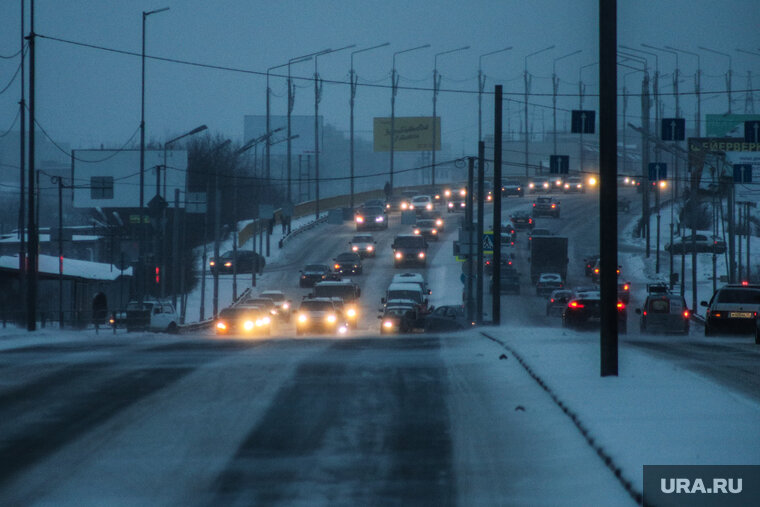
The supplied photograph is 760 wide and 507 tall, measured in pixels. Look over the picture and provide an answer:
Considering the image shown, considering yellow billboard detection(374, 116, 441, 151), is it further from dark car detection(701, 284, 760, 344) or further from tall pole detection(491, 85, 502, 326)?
dark car detection(701, 284, 760, 344)

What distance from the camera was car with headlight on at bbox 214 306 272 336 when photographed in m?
40.4

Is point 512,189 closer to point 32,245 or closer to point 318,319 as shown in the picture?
point 318,319

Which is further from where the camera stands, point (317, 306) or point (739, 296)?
point (317, 306)

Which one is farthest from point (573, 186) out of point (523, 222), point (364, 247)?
point (364, 247)

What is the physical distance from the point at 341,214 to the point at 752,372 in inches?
3286

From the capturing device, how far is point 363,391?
13.3 metres

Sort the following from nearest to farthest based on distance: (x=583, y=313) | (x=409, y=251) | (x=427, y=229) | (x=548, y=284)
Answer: (x=583, y=313), (x=548, y=284), (x=409, y=251), (x=427, y=229)

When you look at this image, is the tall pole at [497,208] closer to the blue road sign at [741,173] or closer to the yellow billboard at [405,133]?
the blue road sign at [741,173]

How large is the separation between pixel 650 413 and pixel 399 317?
99.3 ft

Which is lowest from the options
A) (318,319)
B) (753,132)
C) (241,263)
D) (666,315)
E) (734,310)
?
(318,319)

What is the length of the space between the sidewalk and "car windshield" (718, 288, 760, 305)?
600 inches

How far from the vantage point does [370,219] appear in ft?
310

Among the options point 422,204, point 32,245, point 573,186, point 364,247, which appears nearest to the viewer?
point 32,245

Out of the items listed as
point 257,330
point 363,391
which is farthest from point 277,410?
point 257,330
